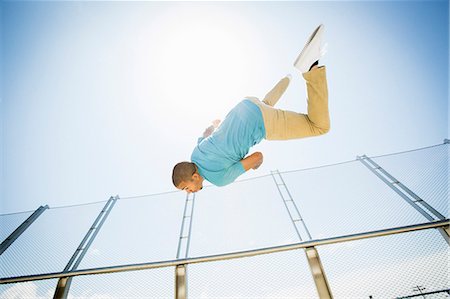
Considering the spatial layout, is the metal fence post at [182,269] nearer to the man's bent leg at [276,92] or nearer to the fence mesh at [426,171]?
the man's bent leg at [276,92]

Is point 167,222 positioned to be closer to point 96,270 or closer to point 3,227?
point 96,270

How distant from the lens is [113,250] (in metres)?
2.66

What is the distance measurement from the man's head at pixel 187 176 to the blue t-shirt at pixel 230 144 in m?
0.07

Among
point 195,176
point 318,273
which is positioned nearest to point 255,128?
point 195,176

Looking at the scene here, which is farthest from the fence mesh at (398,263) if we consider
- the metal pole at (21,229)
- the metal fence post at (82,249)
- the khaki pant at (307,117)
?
the metal pole at (21,229)

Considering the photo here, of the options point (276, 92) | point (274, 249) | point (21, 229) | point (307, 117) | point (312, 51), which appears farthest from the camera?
point (21, 229)

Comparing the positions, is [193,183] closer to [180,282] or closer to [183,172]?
[183,172]

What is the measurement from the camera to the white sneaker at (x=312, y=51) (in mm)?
1822

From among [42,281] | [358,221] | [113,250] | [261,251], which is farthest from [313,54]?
[42,281]

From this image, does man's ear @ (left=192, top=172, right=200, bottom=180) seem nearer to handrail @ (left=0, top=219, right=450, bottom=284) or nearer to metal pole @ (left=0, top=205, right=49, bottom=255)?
handrail @ (left=0, top=219, right=450, bottom=284)

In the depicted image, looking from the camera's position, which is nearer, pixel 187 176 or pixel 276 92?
pixel 187 176

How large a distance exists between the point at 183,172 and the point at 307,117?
1.22 metres

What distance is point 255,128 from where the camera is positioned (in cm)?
205

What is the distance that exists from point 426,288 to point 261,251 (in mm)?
1841
